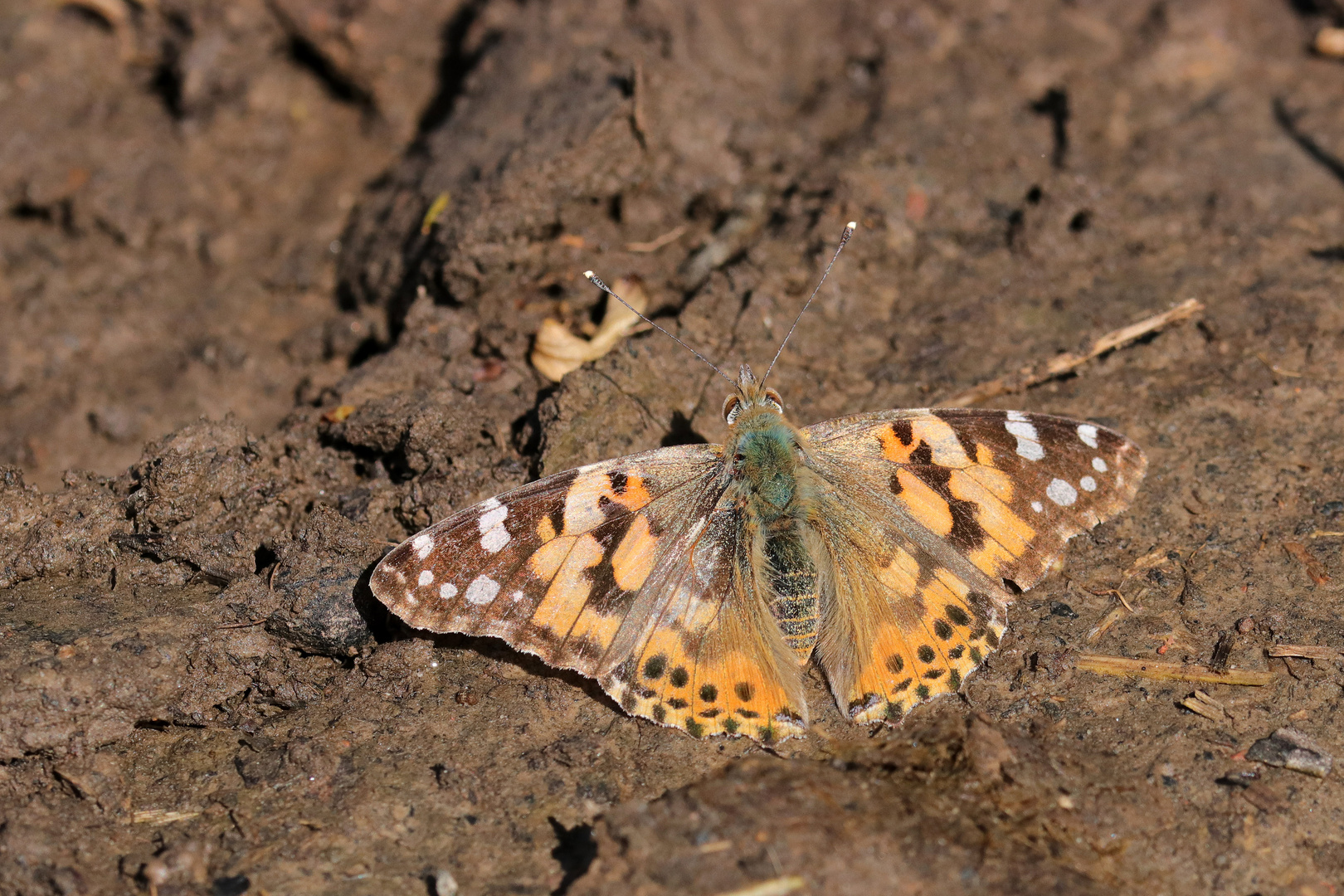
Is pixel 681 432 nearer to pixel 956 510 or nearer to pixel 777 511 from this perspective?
pixel 777 511

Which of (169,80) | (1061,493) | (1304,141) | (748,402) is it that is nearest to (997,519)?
(1061,493)

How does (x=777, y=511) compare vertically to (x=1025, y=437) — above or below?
below

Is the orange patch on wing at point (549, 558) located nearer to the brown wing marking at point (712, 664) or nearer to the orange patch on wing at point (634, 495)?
the orange patch on wing at point (634, 495)

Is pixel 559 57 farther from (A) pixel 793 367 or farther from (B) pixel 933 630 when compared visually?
(B) pixel 933 630

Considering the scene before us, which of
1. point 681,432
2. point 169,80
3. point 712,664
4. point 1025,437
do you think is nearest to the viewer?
point 712,664

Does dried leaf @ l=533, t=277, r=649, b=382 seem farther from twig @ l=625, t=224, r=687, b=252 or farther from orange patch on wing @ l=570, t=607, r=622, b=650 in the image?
orange patch on wing @ l=570, t=607, r=622, b=650

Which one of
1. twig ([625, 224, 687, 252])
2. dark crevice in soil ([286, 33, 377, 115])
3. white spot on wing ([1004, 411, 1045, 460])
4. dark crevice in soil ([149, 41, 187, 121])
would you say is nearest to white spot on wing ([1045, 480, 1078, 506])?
white spot on wing ([1004, 411, 1045, 460])

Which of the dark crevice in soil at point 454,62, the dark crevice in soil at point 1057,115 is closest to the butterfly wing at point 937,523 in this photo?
the dark crevice in soil at point 1057,115
